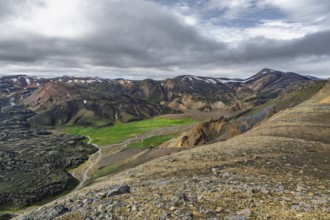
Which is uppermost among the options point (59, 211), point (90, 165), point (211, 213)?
point (211, 213)

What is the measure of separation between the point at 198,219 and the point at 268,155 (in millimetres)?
16926

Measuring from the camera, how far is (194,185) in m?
21.6

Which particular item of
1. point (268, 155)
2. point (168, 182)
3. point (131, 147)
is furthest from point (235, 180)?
point (131, 147)

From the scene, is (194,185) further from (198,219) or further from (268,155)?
(268,155)

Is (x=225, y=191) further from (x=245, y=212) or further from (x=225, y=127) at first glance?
(x=225, y=127)

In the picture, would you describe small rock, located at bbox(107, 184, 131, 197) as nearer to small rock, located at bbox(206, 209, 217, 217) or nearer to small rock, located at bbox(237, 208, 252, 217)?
small rock, located at bbox(206, 209, 217, 217)

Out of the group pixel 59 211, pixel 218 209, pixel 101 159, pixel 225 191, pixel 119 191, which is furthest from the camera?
pixel 101 159

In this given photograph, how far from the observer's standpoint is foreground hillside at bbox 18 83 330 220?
53.1ft

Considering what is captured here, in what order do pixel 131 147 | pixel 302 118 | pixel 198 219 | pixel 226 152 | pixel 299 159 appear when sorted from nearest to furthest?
pixel 198 219 → pixel 299 159 → pixel 226 152 → pixel 302 118 → pixel 131 147

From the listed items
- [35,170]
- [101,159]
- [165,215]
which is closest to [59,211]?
[165,215]

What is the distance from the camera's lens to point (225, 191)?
19.3 meters

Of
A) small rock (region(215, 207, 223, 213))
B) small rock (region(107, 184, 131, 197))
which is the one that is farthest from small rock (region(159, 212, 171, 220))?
small rock (region(107, 184, 131, 197))

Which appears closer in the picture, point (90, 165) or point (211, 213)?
point (211, 213)

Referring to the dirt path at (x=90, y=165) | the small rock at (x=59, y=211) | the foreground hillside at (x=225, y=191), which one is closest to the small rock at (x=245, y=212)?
the foreground hillside at (x=225, y=191)
